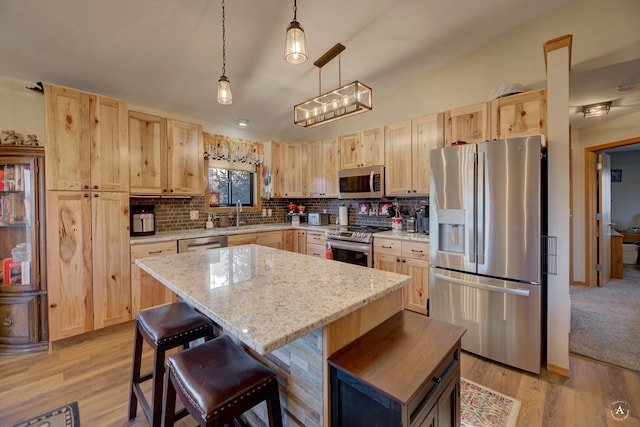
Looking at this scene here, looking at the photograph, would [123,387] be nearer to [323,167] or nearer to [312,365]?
[312,365]

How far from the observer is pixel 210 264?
1789 mm

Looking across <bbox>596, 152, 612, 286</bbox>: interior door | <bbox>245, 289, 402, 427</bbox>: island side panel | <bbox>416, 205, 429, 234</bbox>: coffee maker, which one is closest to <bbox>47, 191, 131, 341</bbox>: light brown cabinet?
<bbox>245, 289, 402, 427</bbox>: island side panel

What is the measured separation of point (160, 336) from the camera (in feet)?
4.81

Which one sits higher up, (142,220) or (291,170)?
(291,170)

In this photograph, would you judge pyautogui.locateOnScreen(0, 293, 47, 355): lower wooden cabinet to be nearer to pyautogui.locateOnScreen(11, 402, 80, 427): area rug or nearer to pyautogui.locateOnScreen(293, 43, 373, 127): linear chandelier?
pyautogui.locateOnScreen(11, 402, 80, 427): area rug

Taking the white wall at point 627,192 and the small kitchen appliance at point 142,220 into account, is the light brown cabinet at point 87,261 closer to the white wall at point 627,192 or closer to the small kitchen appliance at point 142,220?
the small kitchen appliance at point 142,220

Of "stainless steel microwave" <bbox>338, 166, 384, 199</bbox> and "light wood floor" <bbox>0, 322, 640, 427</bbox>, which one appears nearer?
"light wood floor" <bbox>0, 322, 640, 427</bbox>

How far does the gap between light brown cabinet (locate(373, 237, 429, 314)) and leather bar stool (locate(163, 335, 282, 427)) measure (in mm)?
2270

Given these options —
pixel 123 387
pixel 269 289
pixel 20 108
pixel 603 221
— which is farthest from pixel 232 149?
pixel 603 221

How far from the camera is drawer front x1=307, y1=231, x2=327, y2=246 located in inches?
158

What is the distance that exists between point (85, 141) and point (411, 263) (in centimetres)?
353

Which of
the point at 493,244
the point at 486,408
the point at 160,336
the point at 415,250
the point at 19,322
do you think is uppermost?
the point at 493,244

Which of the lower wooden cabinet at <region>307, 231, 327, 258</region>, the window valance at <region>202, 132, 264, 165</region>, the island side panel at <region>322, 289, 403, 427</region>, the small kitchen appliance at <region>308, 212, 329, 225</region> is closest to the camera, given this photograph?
the island side panel at <region>322, 289, 403, 427</region>

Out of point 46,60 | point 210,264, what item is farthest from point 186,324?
point 46,60
